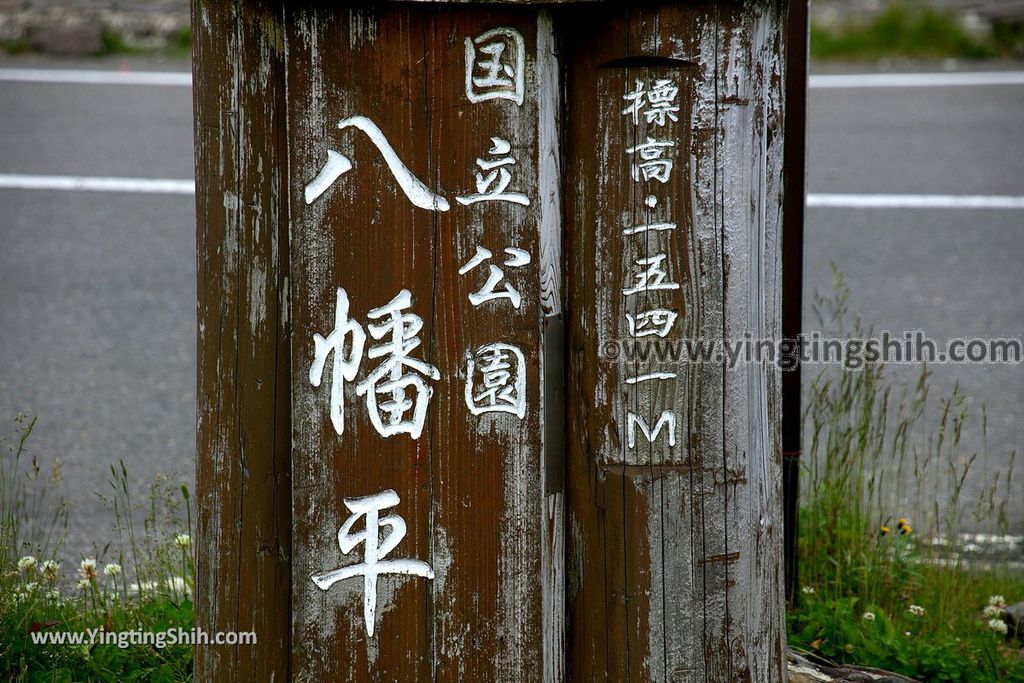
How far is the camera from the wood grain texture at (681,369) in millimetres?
1834

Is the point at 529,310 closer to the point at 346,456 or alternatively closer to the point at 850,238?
the point at 346,456

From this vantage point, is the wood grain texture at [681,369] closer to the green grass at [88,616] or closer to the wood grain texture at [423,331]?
the wood grain texture at [423,331]

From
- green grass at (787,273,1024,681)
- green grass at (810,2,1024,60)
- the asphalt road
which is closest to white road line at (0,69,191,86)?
the asphalt road

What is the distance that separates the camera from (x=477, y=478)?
1.86m

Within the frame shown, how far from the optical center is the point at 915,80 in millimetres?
7676

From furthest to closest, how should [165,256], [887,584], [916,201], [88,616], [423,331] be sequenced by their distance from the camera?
[916,201]
[165,256]
[887,584]
[88,616]
[423,331]

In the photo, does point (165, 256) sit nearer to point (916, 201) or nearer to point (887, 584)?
point (887, 584)

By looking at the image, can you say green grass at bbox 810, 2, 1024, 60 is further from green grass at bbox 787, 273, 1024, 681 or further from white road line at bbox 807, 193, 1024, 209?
green grass at bbox 787, 273, 1024, 681

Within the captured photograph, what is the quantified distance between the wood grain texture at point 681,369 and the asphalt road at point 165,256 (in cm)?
183

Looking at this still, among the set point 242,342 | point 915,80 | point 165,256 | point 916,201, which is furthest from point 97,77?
point 242,342

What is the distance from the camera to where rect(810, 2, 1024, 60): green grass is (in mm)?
8008

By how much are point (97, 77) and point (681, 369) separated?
667cm

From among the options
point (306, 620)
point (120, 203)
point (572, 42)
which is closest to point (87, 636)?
point (306, 620)

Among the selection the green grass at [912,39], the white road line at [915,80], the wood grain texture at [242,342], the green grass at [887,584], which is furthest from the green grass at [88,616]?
the green grass at [912,39]
